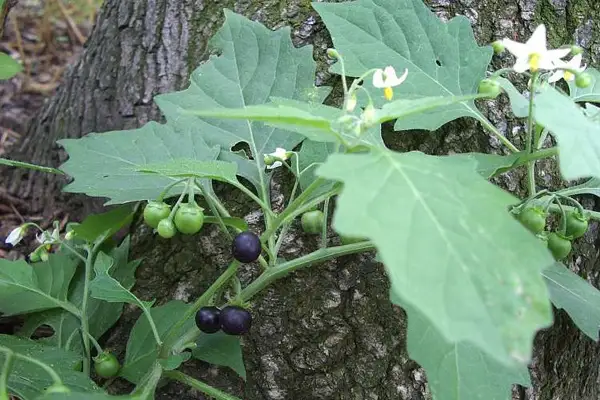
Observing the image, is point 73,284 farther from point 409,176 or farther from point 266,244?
point 409,176

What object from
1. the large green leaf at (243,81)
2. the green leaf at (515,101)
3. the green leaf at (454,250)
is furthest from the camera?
the large green leaf at (243,81)

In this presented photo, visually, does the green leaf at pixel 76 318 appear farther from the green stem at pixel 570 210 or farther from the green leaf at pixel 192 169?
the green stem at pixel 570 210

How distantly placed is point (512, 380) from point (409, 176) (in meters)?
0.62

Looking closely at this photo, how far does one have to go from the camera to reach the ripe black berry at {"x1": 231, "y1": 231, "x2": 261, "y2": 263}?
1.35 metres

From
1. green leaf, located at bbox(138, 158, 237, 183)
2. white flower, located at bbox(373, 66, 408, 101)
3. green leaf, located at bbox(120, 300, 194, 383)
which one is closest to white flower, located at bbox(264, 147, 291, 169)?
green leaf, located at bbox(138, 158, 237, 183)

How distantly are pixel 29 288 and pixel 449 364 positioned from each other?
48.4 inches

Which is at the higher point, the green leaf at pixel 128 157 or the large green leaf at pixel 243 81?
the large green leaf at pixel 243 81

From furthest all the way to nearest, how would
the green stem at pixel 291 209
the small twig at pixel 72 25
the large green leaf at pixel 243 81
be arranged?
1. the small twig at pixel 72 25
2. the large green leaf at pixel 243 81
3. the green stem at pixel 291 209

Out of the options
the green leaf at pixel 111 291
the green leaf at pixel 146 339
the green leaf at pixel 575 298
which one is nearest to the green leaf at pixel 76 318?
the green leaf at pixel 146 339

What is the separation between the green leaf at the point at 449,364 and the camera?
1237 mm

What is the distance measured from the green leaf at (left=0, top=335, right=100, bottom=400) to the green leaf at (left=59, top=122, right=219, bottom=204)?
1.37 feet

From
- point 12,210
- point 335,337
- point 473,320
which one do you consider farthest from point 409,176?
point 12,210

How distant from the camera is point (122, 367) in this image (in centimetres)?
166

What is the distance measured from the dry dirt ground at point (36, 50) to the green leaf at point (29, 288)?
134 centimetres
